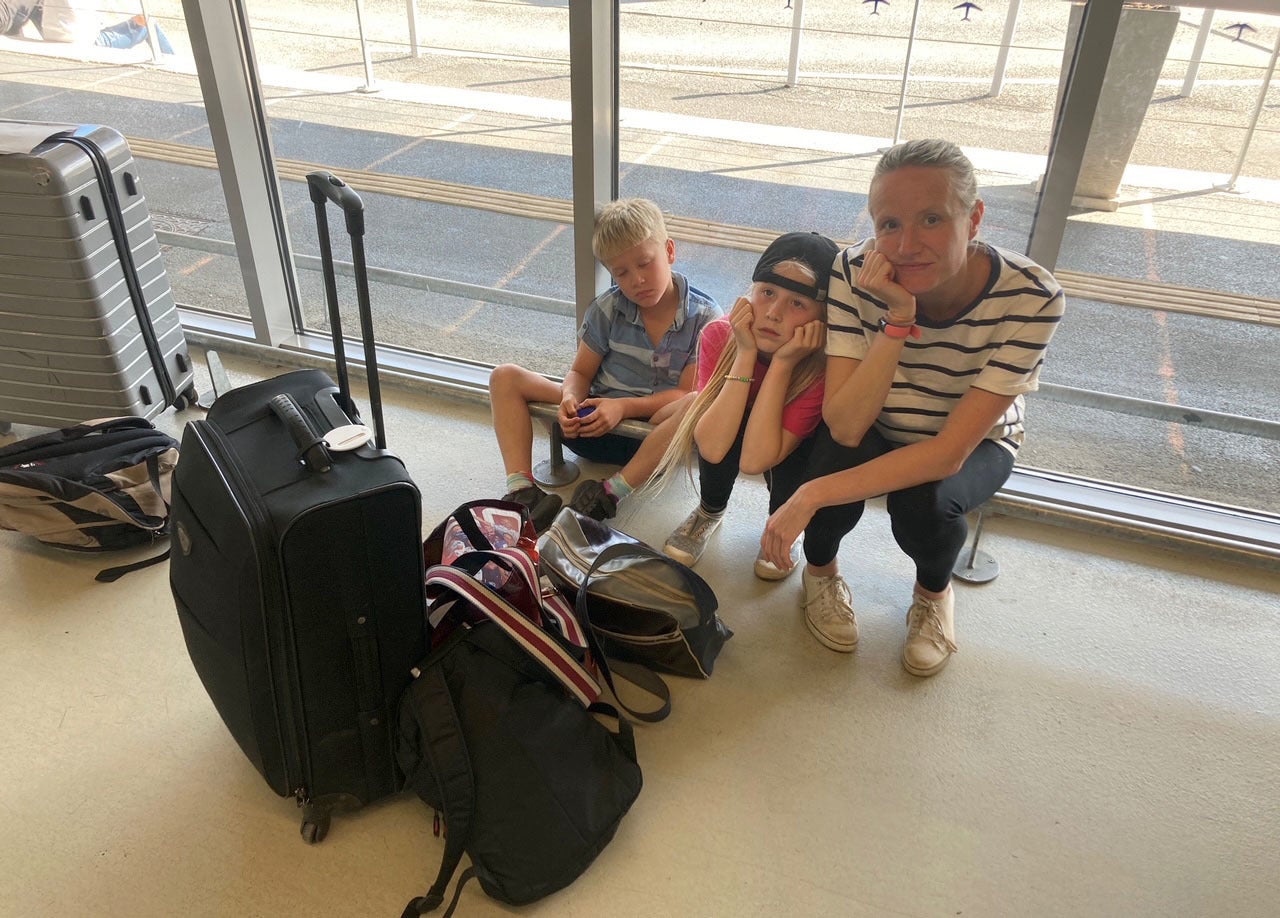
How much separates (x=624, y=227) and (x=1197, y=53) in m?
1.14

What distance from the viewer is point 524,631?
1421 millimetres

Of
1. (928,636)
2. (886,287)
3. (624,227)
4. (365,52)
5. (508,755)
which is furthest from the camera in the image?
(365,52)

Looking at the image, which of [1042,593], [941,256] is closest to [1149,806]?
[1042,593]

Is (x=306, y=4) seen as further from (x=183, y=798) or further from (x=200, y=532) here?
(x=183, y=798)

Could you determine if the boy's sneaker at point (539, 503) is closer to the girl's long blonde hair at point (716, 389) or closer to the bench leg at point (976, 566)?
the girl's long blonde hair at point (716, 389)

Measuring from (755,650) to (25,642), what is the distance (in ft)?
4.57

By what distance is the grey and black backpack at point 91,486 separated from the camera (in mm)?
1854

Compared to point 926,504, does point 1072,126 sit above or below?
above

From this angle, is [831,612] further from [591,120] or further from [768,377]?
[591,120]

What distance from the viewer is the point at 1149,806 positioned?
1467mm

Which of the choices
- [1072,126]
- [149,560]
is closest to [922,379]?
[1072,126]

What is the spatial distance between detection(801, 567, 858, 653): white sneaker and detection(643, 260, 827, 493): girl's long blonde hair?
36 centimetres

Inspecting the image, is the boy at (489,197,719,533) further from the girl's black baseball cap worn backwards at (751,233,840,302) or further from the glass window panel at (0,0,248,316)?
the glass window panel at (0,0,248,316)

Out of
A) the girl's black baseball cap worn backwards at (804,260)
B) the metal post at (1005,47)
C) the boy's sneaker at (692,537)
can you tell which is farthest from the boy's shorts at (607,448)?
the metal post at (1005,47)
